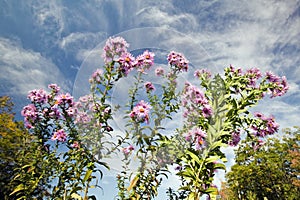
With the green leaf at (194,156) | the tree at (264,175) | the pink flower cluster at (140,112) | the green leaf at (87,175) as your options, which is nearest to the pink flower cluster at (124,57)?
the pink flower cluster at (140,112)

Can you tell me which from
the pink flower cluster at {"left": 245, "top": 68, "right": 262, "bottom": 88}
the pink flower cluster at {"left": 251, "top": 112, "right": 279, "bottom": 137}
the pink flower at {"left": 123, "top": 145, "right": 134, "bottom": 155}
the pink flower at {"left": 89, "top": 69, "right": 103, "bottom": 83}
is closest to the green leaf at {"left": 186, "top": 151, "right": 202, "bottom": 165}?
the pink flower at {"left": 123, "top": 145, "right": 134, "bottom": 155}

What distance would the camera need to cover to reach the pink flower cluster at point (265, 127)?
288cm

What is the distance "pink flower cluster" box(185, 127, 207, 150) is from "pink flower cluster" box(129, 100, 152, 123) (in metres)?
0.38

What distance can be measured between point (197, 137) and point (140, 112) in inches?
20.4

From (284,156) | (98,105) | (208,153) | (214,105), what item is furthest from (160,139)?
(284,156)

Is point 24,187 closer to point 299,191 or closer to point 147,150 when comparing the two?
point 147,150

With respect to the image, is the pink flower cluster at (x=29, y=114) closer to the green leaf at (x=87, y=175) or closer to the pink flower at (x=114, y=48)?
the green leaf at (x=87, y=175)

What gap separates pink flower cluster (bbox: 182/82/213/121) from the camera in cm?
178

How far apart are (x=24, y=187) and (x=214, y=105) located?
3.31 m

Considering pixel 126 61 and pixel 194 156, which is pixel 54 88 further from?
pixel 194 156

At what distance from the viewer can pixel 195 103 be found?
6.23ft

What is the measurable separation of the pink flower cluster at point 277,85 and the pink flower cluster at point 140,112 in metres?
2.12

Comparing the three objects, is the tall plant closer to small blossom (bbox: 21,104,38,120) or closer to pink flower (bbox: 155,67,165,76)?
pink flower (bbox: 155,67,165,76)

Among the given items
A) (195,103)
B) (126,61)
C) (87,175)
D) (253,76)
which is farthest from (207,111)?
(253,76)
